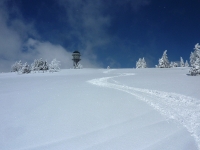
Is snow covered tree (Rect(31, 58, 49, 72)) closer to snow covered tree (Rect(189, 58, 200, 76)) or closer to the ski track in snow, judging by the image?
snow covered tree (Rect(189, 58, 200, 76))

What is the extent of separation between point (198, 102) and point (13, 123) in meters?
12.0

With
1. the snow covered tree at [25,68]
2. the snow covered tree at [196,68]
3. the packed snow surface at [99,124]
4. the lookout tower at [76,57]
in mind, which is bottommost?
the packed snow surface at [99,124]

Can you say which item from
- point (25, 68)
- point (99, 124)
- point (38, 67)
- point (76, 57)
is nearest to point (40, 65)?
point (38, 67)

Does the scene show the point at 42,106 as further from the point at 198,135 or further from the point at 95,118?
the point at 198,135

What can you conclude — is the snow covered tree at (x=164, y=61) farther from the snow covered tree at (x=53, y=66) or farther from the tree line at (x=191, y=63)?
the snow covered tree at (x=53, y=66)

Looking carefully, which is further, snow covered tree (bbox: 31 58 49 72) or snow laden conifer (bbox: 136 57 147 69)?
snow laden conifer (bbox: 136 57 147 69)

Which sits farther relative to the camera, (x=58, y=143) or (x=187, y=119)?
(x=187, y=119)

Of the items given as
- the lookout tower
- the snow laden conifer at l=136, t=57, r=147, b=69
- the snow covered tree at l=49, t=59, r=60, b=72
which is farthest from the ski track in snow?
the snow laden conifer at l=136, t=57, r=147, b=69

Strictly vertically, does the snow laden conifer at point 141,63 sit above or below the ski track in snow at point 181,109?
above

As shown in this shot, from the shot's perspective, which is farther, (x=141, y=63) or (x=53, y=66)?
(x=141, y=63)

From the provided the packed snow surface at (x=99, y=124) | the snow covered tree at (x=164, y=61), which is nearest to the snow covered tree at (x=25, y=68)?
the packed snow surface at (x=99, y=124)

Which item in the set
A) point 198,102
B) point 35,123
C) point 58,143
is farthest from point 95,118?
point 198,102

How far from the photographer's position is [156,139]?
6.30 meters

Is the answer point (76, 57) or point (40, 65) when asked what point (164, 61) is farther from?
point (40, 65)
